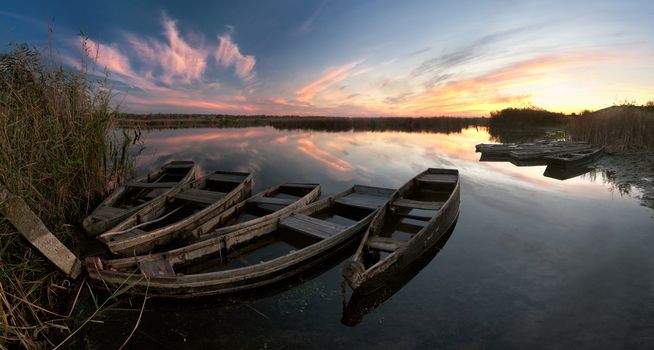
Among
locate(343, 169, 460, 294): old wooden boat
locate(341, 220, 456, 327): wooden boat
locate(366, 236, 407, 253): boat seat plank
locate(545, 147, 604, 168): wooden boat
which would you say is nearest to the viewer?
locate(341, 220, 456, 327): wooden boat

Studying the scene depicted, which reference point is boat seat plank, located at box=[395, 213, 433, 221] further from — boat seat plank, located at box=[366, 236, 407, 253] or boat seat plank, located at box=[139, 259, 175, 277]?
boat seat plank, located at box=[139, 259, 175, 277]

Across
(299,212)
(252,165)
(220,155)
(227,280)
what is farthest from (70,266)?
(220,155)

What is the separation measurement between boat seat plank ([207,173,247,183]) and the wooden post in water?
6.31 metres

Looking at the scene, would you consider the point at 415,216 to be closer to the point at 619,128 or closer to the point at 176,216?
the point at 176,216

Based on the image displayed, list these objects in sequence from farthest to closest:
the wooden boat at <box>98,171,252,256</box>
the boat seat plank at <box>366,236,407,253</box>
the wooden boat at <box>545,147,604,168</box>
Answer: the wooden boat at <box>545,147,604,168</box> < the wooden boat at <box>98,171,252,256</box> < the boat seat plank at <box>366,236,407,253</box>

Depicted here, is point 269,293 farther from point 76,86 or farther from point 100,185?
point 76,86

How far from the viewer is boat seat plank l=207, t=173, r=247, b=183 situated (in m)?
10.6

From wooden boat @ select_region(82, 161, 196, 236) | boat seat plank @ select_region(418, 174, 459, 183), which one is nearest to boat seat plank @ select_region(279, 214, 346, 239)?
wooden boat @ select_region(82, 161, 196, 236)

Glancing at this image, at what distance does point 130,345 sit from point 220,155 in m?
17.9

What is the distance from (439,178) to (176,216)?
8.40 meters

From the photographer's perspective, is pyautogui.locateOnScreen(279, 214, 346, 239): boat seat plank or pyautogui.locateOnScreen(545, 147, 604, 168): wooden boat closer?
pyautogui.locateOnScreen(279, 214, 346, 239): boat seat plank

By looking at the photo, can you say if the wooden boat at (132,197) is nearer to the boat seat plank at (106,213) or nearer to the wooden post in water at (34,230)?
the boat seat plank at (106,213)

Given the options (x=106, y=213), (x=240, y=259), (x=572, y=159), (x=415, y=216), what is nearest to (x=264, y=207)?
(x=240, y=259)

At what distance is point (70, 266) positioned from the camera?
422 cm
